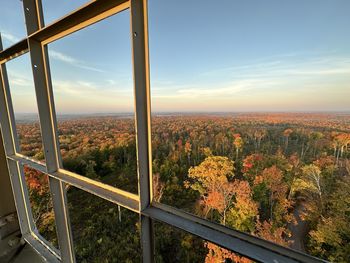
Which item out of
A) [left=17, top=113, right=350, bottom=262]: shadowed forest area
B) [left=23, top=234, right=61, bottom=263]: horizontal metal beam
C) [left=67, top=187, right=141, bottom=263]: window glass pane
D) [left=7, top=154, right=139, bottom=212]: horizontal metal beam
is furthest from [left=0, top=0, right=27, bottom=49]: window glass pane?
[left=23, top=234, right=61, bottom=263]: horizontal metal beam

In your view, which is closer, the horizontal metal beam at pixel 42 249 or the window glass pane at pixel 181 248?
the window glass pane at pixel 181 248

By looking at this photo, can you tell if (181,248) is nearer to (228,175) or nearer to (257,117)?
(228,175)

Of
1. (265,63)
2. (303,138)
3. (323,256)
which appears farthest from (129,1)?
(323,256)

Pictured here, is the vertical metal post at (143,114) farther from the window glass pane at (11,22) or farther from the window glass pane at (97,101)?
the window glass pane at (11,22)

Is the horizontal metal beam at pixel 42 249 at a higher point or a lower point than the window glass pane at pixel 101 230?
lower

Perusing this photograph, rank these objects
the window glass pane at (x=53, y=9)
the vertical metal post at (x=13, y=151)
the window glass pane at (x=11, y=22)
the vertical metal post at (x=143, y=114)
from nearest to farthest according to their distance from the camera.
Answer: the vertical metal post at (x=143, y=114) → the window glass pane at (x=53, y=9) → the window glass pane at (x=11, y=22) → the vertical metal post at (x=13, y=151)

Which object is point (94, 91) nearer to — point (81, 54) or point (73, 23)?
point (81, 54)

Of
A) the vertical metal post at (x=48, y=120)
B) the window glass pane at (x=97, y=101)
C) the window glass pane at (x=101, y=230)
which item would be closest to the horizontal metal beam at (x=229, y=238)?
the window glass pane at (x=97, y=101)
